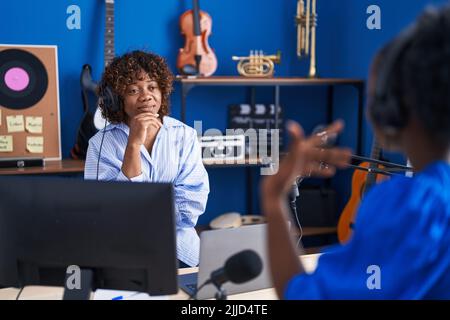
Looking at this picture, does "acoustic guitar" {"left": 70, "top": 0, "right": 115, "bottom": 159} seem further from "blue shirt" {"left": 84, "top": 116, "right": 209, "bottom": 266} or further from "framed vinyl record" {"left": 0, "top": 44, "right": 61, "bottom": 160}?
"blue shirt" {"left": 84, "top": 116, "right": 209, "bottom": 266}

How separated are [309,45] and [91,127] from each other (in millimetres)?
1676

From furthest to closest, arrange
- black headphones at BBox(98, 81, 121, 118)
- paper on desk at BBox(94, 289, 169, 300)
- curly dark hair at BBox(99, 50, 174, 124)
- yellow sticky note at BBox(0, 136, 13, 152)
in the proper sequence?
yellow sticky note at BBox(0, 136, 13, 152) < curly dark hair at BBox(99, 50, 174, 124) < black headphones at BBox(98, 81, 121, 118) < paper on desk at BBox(94, 289, 169, 300)

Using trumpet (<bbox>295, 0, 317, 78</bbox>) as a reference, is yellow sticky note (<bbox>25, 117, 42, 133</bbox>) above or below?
below

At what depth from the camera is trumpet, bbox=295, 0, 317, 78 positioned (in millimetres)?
3727

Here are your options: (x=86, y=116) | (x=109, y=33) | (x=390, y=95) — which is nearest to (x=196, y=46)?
(x=109, y=33)

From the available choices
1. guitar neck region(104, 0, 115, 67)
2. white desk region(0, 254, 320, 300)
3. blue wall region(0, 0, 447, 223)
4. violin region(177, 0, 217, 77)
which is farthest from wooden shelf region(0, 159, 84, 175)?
white desk region(0, 254, 320, 300)

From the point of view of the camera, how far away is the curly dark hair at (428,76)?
0.76 meters

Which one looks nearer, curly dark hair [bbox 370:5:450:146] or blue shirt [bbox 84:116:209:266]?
curly dark hair [bbox 370:5:450:146]

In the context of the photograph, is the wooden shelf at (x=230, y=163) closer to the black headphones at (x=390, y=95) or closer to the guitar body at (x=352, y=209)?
the guitar body at (x=352, y=209)

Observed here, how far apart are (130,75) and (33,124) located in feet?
3.78

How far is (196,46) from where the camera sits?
347 cm

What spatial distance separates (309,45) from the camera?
4.02 meters

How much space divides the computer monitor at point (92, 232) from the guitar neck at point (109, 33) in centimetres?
210

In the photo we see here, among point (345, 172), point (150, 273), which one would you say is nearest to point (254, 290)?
point (150, 273)
